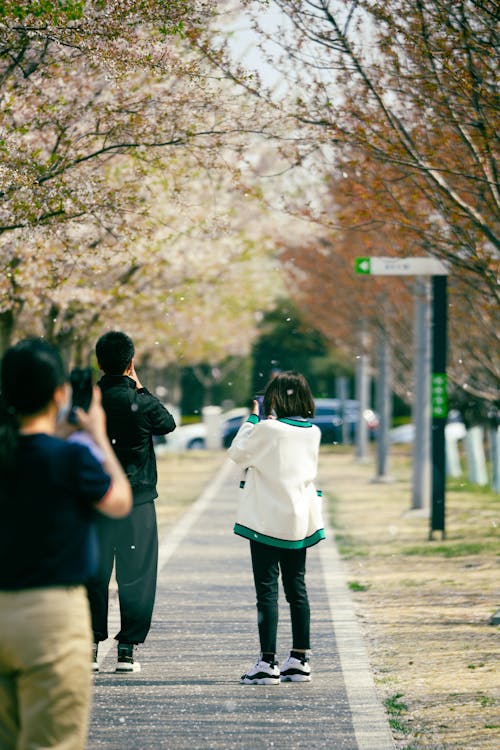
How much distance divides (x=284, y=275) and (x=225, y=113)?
22.8 metres

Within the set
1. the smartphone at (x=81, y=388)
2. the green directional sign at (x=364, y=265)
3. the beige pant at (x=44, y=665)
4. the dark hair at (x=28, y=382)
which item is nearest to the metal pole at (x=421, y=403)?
the green directional sign at (x=364, y=265)

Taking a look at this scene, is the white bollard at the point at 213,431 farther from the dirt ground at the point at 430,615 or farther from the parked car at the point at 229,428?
the dirt ground at the point at 430,615

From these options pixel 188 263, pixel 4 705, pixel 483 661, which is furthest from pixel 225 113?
pixel 188 263

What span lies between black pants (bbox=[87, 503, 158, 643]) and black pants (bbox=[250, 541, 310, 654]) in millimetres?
653

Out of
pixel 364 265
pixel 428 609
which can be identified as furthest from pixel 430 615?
pixel 364 265

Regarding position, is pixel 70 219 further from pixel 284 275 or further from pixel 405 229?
pixel 284 275

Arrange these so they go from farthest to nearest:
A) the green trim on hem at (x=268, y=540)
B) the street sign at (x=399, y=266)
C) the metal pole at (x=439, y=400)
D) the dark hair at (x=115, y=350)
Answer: the metal pole at (x=439, y=400)
the street sign at (x=399, y=266)
the dark hair at (x=115, y=350)
the green trim on hem at (x=268, y=540)

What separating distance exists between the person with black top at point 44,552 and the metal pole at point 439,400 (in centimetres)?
1055

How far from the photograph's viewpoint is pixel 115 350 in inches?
278

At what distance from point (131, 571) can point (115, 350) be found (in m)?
1.22

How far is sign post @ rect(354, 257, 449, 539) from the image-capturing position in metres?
13.3

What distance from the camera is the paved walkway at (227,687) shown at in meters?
5.79

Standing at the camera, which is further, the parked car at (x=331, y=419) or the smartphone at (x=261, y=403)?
the parked car at (x=331, y=419)

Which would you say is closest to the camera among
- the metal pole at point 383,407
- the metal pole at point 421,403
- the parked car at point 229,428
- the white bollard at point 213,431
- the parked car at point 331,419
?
the metal pole at point 421,403
